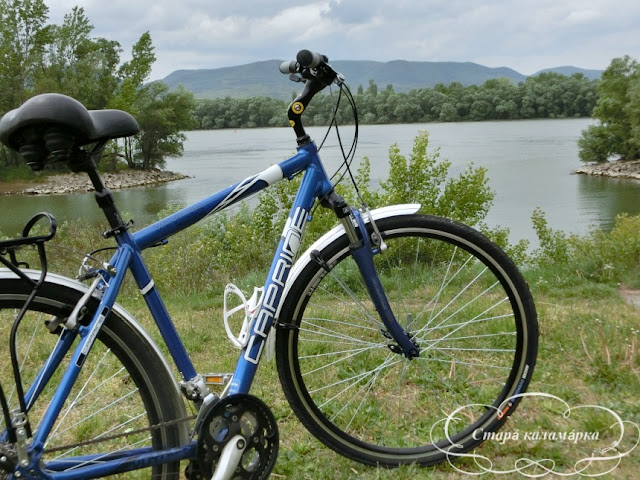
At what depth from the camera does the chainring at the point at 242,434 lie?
206cm

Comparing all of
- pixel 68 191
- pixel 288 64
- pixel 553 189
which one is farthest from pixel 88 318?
pixel 68 191

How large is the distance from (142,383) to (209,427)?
0.28 metres

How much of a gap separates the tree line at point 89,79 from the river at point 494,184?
3.97 m

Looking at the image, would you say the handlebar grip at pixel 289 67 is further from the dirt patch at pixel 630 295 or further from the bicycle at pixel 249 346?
the dirt patch at pixel 630 295

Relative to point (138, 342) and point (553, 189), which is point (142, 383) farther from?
point (553, 189)

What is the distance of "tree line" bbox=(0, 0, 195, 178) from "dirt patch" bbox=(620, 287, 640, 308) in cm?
4771

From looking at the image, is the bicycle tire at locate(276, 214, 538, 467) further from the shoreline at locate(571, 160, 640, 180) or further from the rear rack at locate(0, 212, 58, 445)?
the shoreline at locate(571, 160, 640, 180)

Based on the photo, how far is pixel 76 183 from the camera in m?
49.5

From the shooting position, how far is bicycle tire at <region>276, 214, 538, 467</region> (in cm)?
236

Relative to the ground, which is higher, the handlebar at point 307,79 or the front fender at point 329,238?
the handlebar at point 307,79

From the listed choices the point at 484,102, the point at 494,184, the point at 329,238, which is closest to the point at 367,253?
the point at 329,238

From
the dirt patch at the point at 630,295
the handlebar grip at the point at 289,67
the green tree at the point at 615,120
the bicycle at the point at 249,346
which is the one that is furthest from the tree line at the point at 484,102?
the handlebar grip at the point at 289,67

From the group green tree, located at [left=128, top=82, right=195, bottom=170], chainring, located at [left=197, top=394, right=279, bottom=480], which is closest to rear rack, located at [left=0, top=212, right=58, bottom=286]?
chainring, located at [left=197, top=394, right=279, bottom=480]

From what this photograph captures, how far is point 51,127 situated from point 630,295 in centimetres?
481
